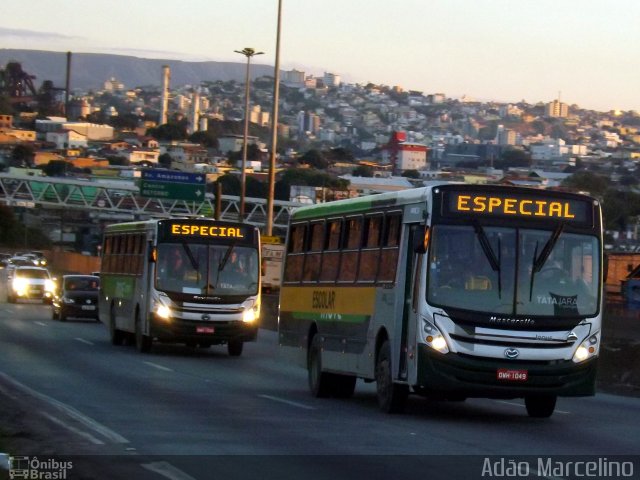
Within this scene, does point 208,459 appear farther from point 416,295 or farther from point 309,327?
point 309,327

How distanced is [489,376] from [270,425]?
8.24 feet

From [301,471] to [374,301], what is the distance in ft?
20.3

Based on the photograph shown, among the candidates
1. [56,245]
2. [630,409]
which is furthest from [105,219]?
[630,409]

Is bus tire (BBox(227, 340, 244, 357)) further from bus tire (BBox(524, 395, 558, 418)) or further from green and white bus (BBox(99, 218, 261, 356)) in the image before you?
bus tire (BBox(524, 395, 558, 418))

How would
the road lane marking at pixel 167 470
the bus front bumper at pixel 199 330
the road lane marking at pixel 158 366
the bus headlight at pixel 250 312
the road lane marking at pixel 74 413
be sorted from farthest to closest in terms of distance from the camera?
the bus headlight at pixel 250 312 → the bus front bumper at pixel 199 330 → the road lane marking at pixel 158 366 → the road lane marking at pixel 74 413 → the road lane marking at pixel 167 470

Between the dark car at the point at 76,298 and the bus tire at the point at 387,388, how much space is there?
100ft

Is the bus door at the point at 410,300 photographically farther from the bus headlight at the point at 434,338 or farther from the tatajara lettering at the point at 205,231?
the tatajara lettering at the point at 205,231

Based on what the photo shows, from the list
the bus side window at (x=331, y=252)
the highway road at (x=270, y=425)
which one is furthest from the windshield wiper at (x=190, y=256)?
the bus side window at (x=331, y=252)

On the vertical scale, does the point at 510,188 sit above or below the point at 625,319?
above

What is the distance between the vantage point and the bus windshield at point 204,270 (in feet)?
102

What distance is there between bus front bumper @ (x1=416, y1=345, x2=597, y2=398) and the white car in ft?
158

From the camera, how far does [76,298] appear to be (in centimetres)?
4825

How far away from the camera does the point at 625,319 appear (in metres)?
30.8

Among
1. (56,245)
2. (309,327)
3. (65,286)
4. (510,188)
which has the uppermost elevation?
(510,188)
